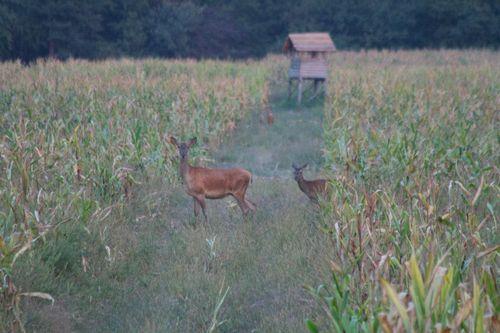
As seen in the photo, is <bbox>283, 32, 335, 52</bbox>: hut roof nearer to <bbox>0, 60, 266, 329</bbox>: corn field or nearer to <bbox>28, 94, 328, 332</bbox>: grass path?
<bbox>0, 60, 266, 329</bbox>: corn field

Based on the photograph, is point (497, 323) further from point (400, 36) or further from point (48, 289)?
point (400, 36)

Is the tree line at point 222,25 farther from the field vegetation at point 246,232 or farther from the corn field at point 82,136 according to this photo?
the field vegetation at point 246,232

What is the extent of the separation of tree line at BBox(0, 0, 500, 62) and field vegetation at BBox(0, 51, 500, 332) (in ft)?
87.3

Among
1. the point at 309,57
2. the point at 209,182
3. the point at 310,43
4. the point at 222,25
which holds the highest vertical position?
the point at 310,43

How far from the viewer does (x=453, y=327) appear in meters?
3.21

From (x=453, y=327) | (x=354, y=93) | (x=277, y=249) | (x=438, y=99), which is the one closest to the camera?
(x=453, y=327)

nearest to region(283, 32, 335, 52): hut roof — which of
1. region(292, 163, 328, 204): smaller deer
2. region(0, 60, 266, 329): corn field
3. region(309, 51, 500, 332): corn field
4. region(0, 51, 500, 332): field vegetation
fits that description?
region(0, 60, 266, 329): corn field

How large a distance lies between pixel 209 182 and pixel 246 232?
3.87ft

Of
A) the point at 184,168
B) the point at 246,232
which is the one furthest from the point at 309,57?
the point at 246,232

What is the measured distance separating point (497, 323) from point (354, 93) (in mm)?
14859

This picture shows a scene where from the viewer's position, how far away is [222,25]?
47.2 metres

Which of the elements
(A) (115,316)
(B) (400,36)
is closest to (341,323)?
(A) (115,316)

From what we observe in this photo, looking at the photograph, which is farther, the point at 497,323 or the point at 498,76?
the point at 498,76

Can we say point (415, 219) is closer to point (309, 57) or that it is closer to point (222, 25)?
point (309, 57)
